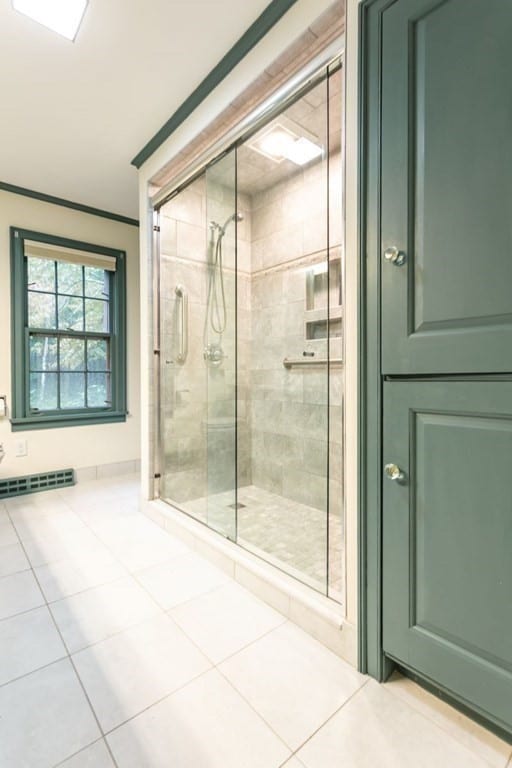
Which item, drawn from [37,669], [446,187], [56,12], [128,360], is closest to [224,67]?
[56,12]

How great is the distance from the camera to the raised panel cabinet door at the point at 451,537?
37.5 inches

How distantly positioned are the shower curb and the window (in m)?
1.77

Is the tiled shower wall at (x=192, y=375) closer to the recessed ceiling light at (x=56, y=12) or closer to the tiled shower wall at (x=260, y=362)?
the tiled shower wall at (x=260, y=362)

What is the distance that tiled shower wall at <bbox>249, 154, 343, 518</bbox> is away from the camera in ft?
8.71

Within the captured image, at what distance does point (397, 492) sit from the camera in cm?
115

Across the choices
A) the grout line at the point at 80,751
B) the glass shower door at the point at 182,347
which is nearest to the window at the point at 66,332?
the glass shower door at the point at 182,347

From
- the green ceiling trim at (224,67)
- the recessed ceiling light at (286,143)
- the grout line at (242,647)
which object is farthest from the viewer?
the recessed ceiling light at (286,143)

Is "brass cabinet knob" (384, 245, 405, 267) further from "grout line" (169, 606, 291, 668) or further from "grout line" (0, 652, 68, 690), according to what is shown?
"grout line" (0, 652, 68, 690)

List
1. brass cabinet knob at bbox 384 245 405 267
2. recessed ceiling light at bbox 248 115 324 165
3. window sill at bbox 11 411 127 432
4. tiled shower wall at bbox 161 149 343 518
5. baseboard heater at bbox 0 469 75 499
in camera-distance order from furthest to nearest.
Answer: window sill at bbox 11 411 127 432
baseboard heater at bbox 0 469 75 499
tiled shower wall at bbox 161 149 343 518
recessed ceiling light at bbox 248 115 324 165
brass cabinet knob at bbox 384 245 405 267

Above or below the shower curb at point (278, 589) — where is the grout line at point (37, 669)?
below

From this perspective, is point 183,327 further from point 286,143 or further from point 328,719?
point 328,719

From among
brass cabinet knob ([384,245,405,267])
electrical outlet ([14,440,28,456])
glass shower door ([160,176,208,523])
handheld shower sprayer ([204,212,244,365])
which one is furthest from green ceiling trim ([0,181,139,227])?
brass cabinet knob ([384,245,405,267])

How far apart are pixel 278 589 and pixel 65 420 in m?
2.61

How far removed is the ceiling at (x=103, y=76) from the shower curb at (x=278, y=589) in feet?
8.04
